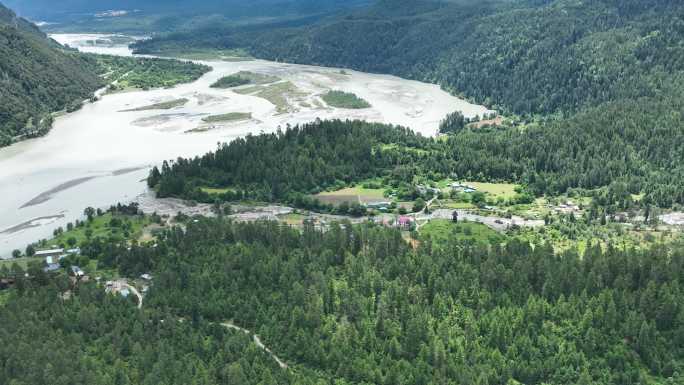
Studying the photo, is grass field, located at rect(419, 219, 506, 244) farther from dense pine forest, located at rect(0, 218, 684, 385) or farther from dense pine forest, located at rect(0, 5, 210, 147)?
dense pine forest, located at rect(0, 5, 210, 147)

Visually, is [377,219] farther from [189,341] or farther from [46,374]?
[46,374]

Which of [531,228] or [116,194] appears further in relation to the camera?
[116,194]

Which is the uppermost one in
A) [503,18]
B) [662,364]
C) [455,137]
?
[503,18]

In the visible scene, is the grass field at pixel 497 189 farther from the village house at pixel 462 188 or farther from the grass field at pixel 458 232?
the grass field at pixel 458 232

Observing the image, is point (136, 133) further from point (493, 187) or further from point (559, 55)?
point (559, 55)

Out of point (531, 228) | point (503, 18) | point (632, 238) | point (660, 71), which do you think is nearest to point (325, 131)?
point (531, 228)

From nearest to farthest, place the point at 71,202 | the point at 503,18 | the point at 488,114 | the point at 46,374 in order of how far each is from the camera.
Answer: the point at 46,374 → the point at 71,202 → the point at 488,114 → the point at 503,18
